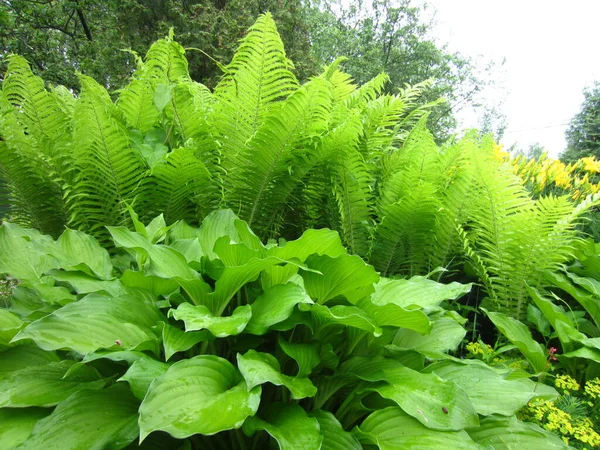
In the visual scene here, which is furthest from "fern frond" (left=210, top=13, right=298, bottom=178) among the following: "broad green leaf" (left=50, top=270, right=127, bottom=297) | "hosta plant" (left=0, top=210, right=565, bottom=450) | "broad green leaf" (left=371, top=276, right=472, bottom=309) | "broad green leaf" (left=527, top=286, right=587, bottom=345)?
"broad green leaf" (left=527, top=286, right=587, bottom=345)

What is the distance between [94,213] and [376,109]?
1391 mm

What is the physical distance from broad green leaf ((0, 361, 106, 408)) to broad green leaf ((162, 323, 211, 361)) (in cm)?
23

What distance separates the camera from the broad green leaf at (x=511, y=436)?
1005mm

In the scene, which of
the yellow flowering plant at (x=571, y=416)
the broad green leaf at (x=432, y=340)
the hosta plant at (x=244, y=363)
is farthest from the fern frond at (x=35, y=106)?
the yellow flowering plant at (x=571, y=416)

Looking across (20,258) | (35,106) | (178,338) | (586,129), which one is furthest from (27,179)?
(586,129)

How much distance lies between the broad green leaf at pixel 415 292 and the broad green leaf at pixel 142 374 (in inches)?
25.1

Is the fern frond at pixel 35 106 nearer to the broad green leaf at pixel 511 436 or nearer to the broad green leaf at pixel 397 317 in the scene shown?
the broad green leaf at pixel 397 317

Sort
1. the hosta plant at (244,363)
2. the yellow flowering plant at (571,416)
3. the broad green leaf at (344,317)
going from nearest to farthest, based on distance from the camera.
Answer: the hosta plant at (244,363) < the broad green leaf at (344,317) < the yellow flowering plant at (571,416)

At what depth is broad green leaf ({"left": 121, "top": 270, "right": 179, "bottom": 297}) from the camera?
42.2 inches

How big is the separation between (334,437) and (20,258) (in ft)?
4.02

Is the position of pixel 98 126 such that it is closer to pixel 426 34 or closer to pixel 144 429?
pixel 144 429

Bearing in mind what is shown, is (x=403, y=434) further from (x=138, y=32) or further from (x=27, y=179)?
(x=138, y=32)

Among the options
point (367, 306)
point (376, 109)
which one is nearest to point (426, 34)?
point (376, 109)

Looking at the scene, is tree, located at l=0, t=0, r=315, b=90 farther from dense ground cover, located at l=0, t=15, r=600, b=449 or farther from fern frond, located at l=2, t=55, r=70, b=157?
dense ground cover, located at l=0, t=15, r=600, b=449
